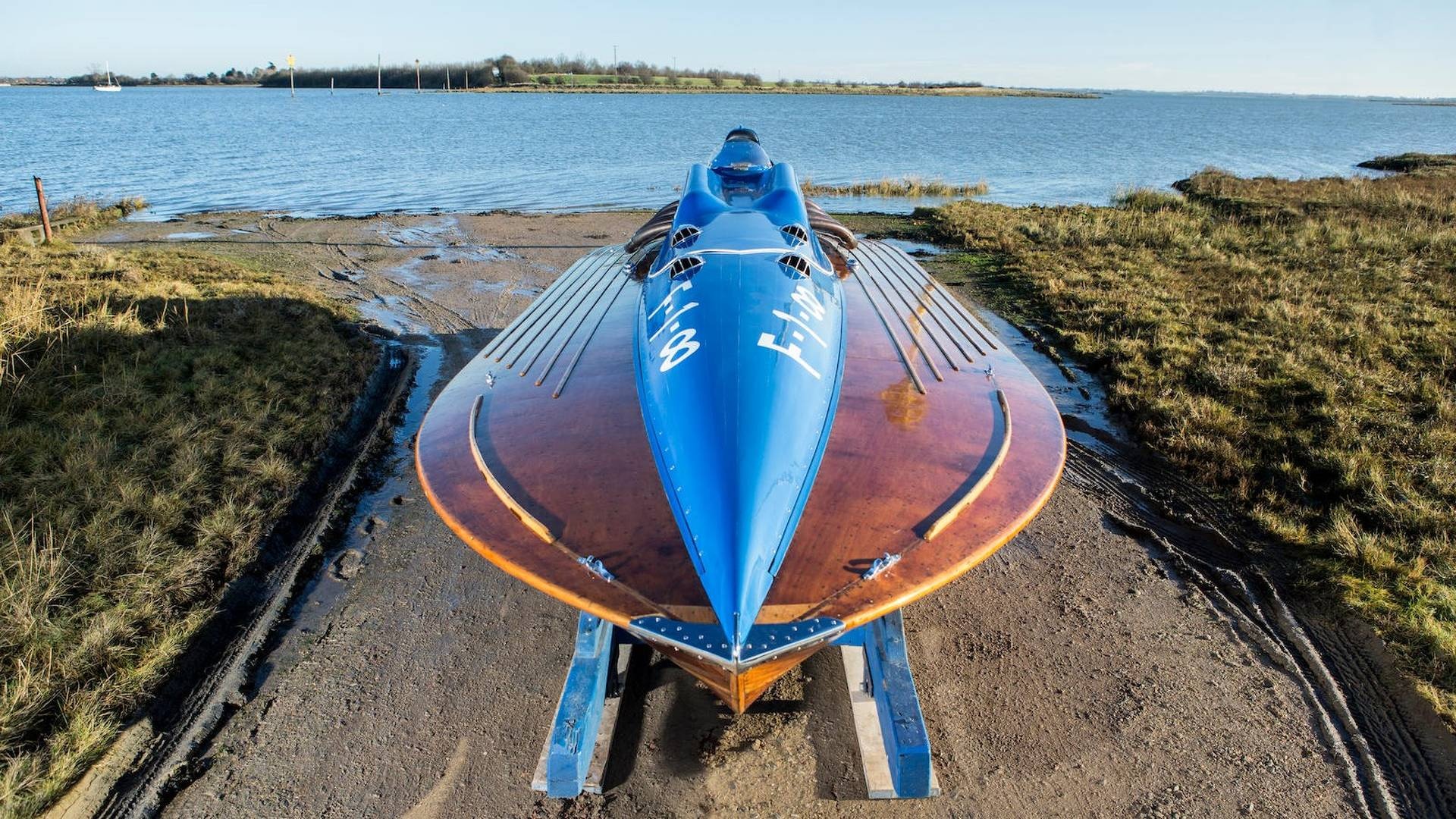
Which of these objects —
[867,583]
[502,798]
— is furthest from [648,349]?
[502,798]

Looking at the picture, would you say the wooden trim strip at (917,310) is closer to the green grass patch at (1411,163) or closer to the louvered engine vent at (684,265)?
the louvered engine vent at (684,265)

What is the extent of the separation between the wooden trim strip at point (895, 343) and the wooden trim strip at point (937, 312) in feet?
1.67

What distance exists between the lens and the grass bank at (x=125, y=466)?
3.93m

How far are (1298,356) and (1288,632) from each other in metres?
5.65

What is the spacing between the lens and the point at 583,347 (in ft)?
17.7

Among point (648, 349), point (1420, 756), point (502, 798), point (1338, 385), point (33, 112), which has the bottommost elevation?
point (502, 798)

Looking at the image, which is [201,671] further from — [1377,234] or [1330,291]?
[1377,234]

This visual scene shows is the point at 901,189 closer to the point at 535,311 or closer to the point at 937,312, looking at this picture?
the point at 937,312

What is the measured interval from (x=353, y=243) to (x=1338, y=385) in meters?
17.5

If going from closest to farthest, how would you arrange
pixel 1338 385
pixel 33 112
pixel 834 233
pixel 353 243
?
pixel 1338 385
pixel 834 233
pixel 353 243
pixel 33 112

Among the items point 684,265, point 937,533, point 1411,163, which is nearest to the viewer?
point 937,533

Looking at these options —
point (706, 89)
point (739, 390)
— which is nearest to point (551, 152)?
point (739, 390)

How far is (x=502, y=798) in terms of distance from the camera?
138 inches

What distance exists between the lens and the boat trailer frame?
3281 mm
